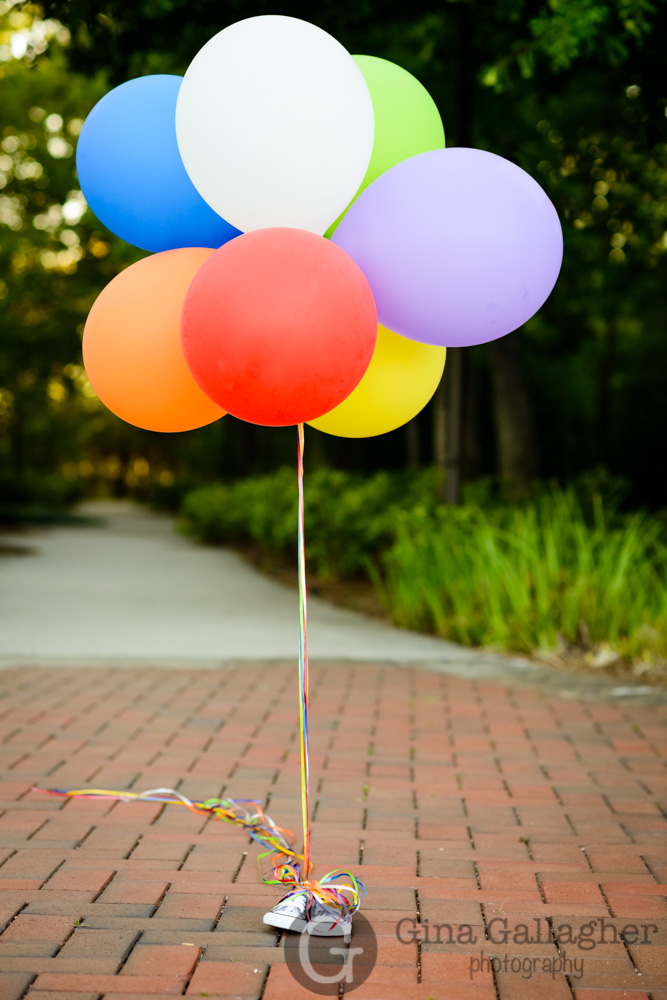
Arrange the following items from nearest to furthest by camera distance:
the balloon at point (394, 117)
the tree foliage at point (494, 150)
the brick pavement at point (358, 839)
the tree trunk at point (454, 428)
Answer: the brick pavement at point (358, 839)
the balloon at point (394, 117)
the tree foliage at point (494, 150)
the tree trunk at point (454, 428)

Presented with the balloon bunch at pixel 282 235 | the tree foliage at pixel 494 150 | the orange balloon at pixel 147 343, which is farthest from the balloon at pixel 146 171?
the tree foliage at pixel 494 150

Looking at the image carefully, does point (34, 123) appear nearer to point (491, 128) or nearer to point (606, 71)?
point (491, 128)

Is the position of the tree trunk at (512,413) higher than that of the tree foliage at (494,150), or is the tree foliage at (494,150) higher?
the tree foliage at (494,150)

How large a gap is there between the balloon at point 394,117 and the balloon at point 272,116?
32 centimetres

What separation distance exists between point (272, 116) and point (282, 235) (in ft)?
1.19

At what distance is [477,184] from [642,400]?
20168 millimetres

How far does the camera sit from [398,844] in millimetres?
3244

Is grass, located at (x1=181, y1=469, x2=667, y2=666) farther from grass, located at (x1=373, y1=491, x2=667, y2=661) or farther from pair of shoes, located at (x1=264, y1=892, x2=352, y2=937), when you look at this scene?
pair of shoes, located at (x1=264, y1=892, x2=352, y2=937)

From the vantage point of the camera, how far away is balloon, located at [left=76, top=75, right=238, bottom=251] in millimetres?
2758

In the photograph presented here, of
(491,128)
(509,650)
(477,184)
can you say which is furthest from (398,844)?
(491,128)

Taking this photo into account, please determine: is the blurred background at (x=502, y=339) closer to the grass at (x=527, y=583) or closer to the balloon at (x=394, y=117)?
the grass at (x=527, y=583)

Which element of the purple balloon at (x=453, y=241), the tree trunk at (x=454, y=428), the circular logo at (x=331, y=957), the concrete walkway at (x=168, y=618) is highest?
the purple balloon at (x=453, y=241)

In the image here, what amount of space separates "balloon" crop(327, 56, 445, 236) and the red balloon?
2.06ft

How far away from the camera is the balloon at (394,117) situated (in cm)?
286
